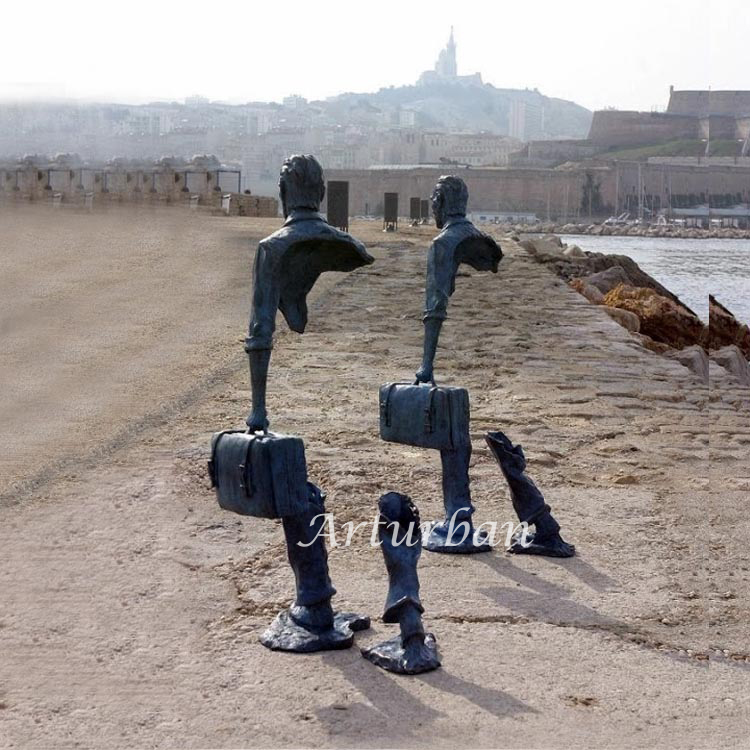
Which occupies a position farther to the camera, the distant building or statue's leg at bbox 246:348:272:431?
the distant building

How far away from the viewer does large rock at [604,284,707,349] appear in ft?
46.0

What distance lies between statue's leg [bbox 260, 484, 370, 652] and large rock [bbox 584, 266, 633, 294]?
45.0ft

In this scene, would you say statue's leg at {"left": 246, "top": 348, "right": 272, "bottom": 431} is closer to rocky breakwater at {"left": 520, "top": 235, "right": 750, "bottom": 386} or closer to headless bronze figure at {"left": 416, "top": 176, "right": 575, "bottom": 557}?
headless bronze figure at {"left": 416, "top": 176, "right": 575, "bottom": 557}

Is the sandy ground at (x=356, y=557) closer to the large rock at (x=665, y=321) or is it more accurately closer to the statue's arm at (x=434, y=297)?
the statue's arm at (x=434, y=297)

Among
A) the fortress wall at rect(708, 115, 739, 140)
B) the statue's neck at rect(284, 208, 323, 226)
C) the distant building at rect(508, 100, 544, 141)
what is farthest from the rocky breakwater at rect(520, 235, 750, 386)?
the distant building at rect(508, 100, 544, 141)

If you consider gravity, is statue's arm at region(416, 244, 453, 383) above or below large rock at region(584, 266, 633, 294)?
above

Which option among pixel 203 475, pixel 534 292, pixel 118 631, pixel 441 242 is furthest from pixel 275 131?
pixel 118 631

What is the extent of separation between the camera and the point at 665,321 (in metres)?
14.4

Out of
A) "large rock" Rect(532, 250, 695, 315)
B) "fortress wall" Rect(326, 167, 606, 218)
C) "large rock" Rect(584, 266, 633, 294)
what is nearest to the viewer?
"large rock" Rect(584, 266, 633, 294)

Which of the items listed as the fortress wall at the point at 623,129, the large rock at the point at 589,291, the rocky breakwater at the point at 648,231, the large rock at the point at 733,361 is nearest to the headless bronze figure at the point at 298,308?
the rocky breakwater at the point at 648,231

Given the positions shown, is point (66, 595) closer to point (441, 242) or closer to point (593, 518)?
point (441, 242)

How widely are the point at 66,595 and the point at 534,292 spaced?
36.8ft

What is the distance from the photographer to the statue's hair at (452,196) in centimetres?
527

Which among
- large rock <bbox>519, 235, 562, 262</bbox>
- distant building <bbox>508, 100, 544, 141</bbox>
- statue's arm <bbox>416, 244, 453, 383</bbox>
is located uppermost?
distant building <bbox>508, 100, 544, 141</bbox>
